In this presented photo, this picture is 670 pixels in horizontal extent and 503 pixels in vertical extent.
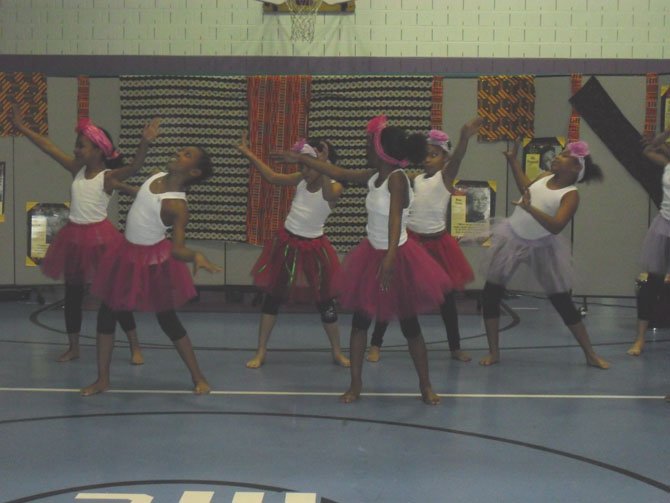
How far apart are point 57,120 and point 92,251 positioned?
9.25ft

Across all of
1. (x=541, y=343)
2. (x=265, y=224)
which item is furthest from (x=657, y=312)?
(x=265, y=224)

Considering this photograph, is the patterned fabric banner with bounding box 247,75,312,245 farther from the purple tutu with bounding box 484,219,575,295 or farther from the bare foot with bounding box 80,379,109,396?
the bare foot with bounding box 80,379,109,396

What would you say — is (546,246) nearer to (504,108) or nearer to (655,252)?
(655,252)

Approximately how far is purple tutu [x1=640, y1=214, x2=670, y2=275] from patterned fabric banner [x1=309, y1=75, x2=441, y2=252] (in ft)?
7.85

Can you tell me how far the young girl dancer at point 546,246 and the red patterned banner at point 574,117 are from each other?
2.24 metres

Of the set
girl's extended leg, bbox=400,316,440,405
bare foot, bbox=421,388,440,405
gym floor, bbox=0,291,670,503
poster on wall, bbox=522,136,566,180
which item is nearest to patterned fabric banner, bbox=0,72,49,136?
gym floor, bbox=0,291,670,503

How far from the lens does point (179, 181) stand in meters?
5.30

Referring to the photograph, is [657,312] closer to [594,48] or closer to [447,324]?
[447,324]

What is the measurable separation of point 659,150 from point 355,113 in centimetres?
258

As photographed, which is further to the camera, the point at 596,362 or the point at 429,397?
the point at 596,362

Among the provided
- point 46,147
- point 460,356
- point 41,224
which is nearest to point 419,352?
point 460,356

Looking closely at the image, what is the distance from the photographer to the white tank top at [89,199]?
6008mm

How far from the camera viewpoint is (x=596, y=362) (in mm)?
6078

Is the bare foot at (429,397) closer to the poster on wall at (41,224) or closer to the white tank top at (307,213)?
the white tank top at (307,213)
